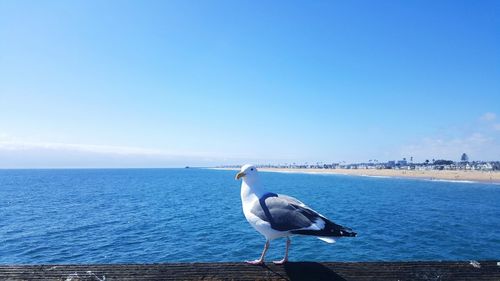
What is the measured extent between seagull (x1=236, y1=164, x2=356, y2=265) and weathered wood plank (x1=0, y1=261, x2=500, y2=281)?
1.33ft

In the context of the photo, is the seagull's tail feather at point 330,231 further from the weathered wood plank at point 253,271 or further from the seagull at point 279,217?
the weathered wood plank at point 253,271

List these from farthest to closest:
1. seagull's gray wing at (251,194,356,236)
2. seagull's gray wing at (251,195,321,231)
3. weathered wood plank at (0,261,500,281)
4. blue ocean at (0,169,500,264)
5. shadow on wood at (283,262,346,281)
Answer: blue ocean at (0,169,500,264)
seagull's gray wing at (251,195,321,231)
seagull's gray wing at (251,194,356,236)
shadow on wood at (283,262,346,281)
weathered wood plank at (0,261,500,281)

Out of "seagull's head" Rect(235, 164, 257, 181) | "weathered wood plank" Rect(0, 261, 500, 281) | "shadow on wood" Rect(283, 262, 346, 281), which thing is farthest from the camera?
"seagull's head" Rect(235, 164, 257, 181)

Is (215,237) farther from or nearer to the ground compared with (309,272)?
nearer to the ground

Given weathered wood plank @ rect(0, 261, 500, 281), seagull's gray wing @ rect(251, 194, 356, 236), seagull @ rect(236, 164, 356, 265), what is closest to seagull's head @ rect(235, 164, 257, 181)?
seagull @ rect(236, 164, 356, 265)

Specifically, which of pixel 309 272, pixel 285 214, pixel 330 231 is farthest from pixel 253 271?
pixel 330 231

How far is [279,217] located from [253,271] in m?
0.87

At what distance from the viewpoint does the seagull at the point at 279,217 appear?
494cm

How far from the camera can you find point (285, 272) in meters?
5.00

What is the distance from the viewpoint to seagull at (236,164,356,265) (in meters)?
4.94

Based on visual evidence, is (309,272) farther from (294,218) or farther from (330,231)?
(294,218)

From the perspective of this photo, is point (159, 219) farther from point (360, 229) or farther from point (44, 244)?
point (360, 229)

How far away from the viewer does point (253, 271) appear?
4.98 m

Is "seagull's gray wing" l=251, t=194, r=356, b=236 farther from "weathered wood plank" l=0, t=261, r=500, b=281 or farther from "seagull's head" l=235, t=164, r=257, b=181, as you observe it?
"weathered wood plank" l=0, t=261, r=500, b=281
